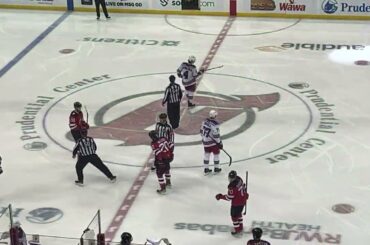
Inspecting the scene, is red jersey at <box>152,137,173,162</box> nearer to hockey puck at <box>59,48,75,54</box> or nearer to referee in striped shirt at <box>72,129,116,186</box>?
referee in striped shirt at <box>72,129,116,186</box>

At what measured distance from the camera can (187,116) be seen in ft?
48.8

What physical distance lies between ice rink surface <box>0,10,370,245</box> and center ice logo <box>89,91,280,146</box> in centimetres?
3

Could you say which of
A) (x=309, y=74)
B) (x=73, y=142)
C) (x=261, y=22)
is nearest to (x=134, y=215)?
(x=73, y=142)

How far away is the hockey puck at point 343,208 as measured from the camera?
38.3 feet

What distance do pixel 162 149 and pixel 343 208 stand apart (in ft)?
7.83

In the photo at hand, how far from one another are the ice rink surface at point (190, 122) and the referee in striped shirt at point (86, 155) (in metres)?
0.26

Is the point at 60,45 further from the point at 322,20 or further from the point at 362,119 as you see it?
the point at 362,119

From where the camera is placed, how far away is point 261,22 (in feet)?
65.2

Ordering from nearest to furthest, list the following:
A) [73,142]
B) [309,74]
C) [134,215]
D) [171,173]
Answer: [134,215] < [171,173] < [73,142] < [309,74]

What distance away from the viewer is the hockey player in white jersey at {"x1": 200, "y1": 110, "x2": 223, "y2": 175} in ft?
41.0

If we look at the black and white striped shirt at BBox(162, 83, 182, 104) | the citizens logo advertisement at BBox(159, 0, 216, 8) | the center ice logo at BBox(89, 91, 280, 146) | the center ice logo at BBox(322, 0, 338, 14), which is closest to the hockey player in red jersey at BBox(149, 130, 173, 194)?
the center ice logo at BBox(89, 91, 280, 146)

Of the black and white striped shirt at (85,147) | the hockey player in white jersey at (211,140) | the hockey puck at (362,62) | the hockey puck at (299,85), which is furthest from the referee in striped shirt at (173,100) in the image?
the hockey puck at (362,62)

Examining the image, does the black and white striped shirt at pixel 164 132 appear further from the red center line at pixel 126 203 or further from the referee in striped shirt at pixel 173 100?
the referee in striped shirt at pixel 173 100

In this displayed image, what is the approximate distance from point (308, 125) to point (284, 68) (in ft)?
9.30
